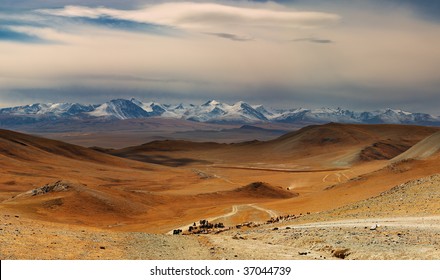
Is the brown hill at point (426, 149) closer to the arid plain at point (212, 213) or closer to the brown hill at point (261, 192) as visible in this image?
the arid plain at point (212, 213)

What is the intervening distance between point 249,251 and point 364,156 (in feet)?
481

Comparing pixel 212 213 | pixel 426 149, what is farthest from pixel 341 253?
pixel 426 149

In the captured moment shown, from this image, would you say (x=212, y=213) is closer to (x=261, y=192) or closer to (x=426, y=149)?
(x=261, y=192)

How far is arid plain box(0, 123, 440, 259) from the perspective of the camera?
21.4 metres

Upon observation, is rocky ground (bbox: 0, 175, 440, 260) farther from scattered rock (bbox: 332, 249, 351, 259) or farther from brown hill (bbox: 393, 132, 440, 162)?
brown hill (bbox: 393, 132, 440, 162)

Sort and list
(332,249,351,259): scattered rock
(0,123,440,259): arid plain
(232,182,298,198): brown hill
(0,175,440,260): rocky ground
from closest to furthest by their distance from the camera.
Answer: (0,175,440,260): rocky ground → (332,249,351,259): scattered rock → (0,123,440,259): arid plain → (232,182,298,198): brown hill

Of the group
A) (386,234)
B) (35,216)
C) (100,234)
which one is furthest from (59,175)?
(386,234)

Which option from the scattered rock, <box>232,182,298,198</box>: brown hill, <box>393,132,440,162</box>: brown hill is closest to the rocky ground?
the scattered rock

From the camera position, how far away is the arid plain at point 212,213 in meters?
21.4

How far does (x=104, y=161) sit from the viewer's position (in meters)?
148

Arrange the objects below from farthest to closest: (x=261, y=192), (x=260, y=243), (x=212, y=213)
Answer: (x=261, y=192), (x=212, y=213), (x=260, y=243)

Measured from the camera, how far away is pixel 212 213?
2190 inches

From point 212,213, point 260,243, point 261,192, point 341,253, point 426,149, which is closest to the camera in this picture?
point 341,253

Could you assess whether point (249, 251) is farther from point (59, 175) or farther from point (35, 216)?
point (59, 175)
